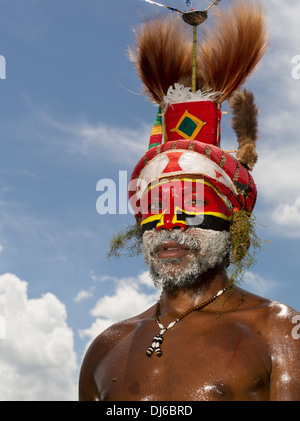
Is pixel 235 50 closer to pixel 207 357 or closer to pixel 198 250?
pixel 198 250

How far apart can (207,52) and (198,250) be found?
7.50ft

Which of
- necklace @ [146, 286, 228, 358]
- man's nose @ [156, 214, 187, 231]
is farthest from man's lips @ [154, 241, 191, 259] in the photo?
necklace @ [146, 286, 228, 358]

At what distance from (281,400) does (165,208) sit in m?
1.89

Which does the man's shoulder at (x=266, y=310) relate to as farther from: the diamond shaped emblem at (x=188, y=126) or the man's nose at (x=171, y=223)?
the diamond shaped emblem at (x=188, y=126)

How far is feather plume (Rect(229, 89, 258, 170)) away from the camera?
19.8 ft

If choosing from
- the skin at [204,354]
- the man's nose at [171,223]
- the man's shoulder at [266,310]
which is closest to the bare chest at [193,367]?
the skin at [204,354]

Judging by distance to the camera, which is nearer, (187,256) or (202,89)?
(187,256)

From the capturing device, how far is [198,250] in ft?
Result: 17.1

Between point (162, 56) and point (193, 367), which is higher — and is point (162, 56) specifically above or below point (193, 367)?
above

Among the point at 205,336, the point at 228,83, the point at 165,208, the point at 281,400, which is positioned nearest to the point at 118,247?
the point at 165,208

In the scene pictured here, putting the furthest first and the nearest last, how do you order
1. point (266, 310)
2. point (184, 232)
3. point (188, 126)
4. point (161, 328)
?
point (188, 126) < point (161, 328) < point (184, 232) < point (266, 310)

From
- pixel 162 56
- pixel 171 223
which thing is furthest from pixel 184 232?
pixel 162 56

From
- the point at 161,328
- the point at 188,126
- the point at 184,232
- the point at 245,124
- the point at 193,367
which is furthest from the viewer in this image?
the point at 245,124
